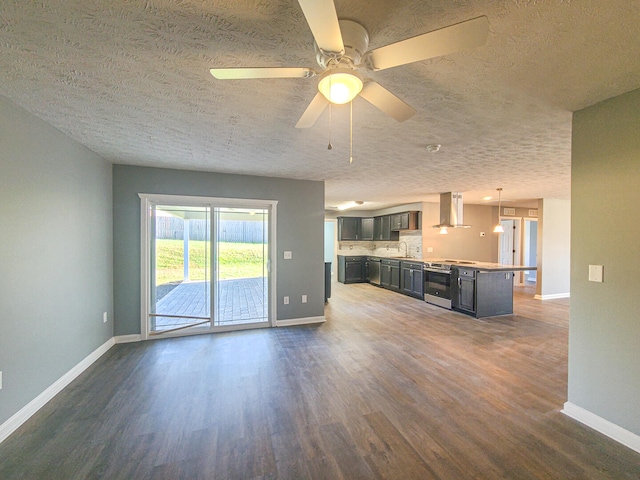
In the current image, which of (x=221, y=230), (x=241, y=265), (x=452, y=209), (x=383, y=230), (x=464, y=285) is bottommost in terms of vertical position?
(x=464, y=285)

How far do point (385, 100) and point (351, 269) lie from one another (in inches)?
294

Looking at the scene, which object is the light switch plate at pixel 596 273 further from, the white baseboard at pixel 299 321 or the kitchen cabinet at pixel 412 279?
the kitchen cabinet at pixel 412 279

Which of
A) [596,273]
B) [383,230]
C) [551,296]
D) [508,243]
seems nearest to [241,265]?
[596,273]

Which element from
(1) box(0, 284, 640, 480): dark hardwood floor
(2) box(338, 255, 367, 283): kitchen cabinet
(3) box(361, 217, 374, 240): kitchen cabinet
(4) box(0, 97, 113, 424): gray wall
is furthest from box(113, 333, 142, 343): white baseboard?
(3) box(361, 217, 374, 240): kitchen cabinet

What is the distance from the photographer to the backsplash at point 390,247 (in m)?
7.30

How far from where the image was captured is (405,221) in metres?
7.40

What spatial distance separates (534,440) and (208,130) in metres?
3.64

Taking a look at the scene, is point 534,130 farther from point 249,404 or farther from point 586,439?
point 249,404

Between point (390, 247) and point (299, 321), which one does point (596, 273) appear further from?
point (390, 247)

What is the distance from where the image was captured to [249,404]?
232cm

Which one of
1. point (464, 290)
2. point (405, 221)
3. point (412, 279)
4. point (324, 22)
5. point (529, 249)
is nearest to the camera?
point (324, 22)

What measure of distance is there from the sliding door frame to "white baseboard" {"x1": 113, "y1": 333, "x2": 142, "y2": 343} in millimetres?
51

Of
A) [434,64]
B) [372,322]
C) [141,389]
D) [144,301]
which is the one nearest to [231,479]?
[141,389]

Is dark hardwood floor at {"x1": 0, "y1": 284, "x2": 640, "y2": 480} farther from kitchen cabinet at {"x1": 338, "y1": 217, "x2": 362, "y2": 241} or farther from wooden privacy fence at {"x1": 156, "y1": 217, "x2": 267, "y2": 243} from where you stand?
kitchen cabinet at {"x1": 338, "y1": 217, "x2": 362, "y2": 241}
